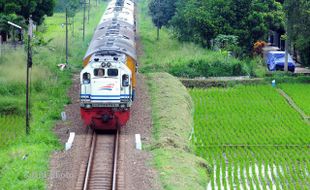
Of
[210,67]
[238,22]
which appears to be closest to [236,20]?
[238,22]

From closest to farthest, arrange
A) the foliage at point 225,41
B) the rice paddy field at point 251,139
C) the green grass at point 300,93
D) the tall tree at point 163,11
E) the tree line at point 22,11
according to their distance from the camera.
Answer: the rice paddy field at point 251,139, the green grass at point 300,93, the tree line at point 22,11, the foliage at point 225,41, the tall tree at point 163,11

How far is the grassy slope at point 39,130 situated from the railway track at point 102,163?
135 centimetres

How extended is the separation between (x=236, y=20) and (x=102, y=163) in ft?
88.5

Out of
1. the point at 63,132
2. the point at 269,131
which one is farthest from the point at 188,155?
the point at 269,131

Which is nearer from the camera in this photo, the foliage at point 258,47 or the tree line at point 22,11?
the tree line at point 22,11

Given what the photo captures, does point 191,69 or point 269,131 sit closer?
point 269,131

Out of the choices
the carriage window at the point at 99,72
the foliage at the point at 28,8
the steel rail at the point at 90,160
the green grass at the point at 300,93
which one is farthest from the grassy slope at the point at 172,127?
the foliage at the point at 28,8

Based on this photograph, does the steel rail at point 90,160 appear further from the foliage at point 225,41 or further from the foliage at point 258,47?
the foliage at point 258,47

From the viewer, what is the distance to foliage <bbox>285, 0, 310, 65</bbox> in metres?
41.5

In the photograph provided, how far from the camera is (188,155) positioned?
2294cm

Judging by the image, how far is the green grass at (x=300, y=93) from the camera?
1380 inches

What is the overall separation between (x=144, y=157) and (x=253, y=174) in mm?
4257

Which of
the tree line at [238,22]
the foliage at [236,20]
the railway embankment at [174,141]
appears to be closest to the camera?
the railway embankment at [174,141]

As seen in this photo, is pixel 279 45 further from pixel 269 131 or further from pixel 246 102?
pixel 269 131
